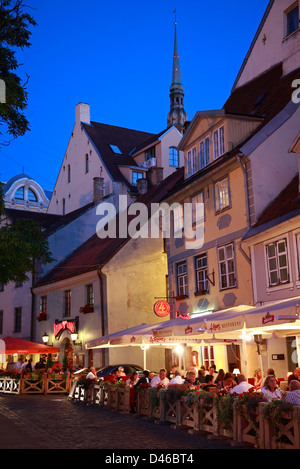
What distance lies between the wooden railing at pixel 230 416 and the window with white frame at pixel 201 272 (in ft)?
24.1

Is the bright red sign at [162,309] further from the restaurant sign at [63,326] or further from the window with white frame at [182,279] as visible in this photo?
the restaurant sign at [63,326]

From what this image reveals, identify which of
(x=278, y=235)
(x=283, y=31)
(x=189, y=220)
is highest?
(x=283, y=31)

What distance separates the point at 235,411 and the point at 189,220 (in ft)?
48.4

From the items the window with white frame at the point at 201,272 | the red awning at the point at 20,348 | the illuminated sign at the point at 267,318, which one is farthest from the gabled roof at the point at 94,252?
the illuminated sign at the point at 267,318

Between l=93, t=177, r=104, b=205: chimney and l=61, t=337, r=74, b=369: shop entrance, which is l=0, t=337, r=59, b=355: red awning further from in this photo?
l=93, t=177, r=104, b=205: chimney

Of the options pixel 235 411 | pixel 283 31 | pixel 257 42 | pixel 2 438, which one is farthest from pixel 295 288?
pixel 257 42

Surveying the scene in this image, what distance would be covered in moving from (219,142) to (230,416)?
1413cm

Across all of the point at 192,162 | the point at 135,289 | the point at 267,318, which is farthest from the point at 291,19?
the point at 267,318

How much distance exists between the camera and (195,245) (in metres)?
24.8

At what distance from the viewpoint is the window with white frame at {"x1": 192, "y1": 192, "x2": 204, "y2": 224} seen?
2453 centimetres

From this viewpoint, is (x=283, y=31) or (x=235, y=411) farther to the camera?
(x=283, y=31)

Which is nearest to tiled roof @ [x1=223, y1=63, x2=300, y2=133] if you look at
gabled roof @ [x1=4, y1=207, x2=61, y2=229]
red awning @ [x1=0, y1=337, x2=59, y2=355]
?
red awning @ [x1=0, y1=337, x2=59, y2=355]

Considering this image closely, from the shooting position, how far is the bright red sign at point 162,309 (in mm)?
25531
